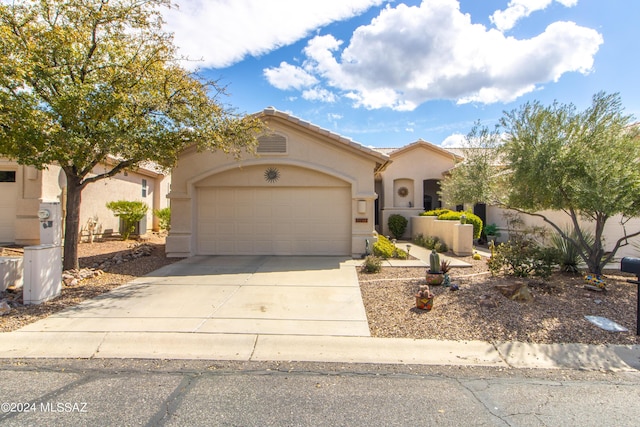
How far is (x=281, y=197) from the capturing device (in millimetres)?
11633

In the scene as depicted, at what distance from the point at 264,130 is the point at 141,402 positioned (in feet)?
28.8

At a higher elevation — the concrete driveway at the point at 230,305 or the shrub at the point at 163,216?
the shrub at the point at 163,216

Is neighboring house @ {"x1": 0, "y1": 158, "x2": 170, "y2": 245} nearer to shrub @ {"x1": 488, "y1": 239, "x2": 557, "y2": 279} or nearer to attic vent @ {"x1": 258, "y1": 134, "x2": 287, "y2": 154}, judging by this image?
attic vent @ {"x1": 258, "y1": 134, "x2": 287, "y2": 154}

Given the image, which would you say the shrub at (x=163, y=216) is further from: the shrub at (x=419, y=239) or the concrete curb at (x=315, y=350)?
the concrete curb at (x=315, y=350)

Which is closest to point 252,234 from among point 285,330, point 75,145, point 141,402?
point 75,145

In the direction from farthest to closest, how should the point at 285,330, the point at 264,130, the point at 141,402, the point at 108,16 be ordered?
the point at 264,130 < the point at 108,16 < the point at 285,330 < the point at 141,402

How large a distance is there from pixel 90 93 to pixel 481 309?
8036 millimetres

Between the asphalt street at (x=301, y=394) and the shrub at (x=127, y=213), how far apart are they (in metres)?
11.2

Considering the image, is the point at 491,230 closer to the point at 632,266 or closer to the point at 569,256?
the point at 569,256

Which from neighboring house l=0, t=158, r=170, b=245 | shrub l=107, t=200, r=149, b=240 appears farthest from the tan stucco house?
shrub l=107, t=200, r=149, b=240

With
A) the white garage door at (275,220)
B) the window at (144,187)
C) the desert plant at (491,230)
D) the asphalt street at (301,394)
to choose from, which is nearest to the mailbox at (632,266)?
the asphalt street at (301,394)

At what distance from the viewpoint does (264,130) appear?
11023 mm

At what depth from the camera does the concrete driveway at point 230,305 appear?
210 inches

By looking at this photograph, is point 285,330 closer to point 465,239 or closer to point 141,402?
point 141,402
